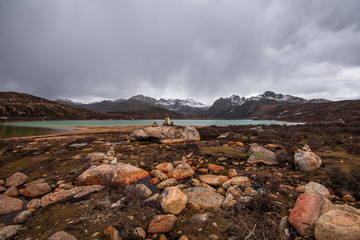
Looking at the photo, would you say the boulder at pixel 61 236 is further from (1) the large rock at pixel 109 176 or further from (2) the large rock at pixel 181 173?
(2) the large rock at pixel 181 173

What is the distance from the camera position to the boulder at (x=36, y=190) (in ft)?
17.3

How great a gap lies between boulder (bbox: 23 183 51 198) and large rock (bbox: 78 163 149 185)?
108 centimetres

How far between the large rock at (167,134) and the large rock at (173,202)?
10.8 metres

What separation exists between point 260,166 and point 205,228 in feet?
18.7

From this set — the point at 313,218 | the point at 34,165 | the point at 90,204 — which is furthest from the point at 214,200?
the point at 34,165

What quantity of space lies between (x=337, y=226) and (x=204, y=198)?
292 cm

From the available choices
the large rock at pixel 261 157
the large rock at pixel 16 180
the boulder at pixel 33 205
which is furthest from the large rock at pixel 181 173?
the large rock at pixel 16 180

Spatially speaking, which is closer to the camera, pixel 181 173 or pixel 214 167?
pixel 181 173

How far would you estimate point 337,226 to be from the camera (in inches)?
101

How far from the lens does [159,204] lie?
4.32m

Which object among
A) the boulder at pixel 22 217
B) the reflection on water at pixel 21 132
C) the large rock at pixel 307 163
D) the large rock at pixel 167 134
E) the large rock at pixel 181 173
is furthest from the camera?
the reflection on water at pixel 21 132

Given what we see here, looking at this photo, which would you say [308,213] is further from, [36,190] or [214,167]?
[36,190]

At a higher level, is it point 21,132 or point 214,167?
point 21,132

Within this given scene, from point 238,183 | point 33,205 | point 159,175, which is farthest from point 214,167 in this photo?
point 33,205
